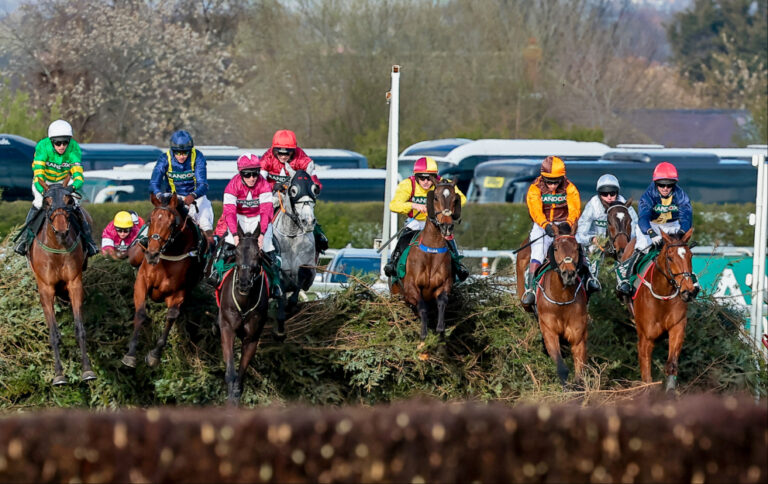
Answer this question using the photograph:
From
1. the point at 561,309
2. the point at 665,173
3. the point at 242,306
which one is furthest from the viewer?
the point at 665,173

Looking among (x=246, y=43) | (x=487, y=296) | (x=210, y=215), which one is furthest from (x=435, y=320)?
(x=246, y=43)

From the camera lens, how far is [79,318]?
439 inches

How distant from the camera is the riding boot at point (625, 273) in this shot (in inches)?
461

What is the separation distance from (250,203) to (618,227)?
380 centimetres

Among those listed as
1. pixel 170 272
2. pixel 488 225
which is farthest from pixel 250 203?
pixel 488 225

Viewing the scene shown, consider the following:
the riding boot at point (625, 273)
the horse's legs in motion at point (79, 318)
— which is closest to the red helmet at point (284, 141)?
the horse's legs in motion at point (79, 318)

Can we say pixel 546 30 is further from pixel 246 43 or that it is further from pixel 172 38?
pixel 172 38

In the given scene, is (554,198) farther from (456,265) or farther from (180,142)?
(180,142)

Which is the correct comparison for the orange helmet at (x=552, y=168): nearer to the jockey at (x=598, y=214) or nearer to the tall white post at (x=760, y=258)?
the jockey at (x=598, y=214)

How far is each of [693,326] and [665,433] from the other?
705 cm

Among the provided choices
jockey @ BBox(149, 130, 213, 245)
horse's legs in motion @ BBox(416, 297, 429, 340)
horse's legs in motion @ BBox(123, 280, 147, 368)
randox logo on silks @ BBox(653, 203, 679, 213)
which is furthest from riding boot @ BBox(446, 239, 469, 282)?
horse's legs in motion @ BBox(123, 280, 147, 368)

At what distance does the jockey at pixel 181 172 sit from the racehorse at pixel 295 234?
0.75 metres

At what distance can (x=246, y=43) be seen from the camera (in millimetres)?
46781

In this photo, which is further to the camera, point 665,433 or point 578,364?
point 578,364
